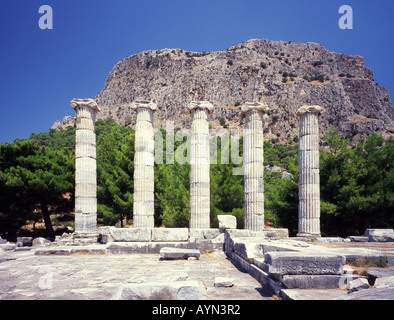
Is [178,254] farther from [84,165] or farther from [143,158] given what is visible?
[84,165]

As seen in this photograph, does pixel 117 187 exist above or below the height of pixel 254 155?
below

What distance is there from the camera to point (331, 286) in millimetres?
5312

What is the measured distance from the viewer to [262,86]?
286ft

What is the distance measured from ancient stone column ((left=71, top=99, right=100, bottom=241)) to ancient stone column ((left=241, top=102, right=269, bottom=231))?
7.89 m

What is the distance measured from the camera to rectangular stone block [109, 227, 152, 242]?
40.8ft

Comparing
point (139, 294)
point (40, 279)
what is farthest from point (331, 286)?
point (40, 279)

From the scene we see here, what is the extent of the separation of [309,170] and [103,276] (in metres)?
Answer: 11.3

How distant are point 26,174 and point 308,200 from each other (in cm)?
1814

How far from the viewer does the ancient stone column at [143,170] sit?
1470 cm

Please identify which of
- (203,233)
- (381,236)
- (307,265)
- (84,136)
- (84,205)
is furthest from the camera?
(84,136)

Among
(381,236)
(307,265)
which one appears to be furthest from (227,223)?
(307,265)

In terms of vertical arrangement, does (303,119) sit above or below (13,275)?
above
